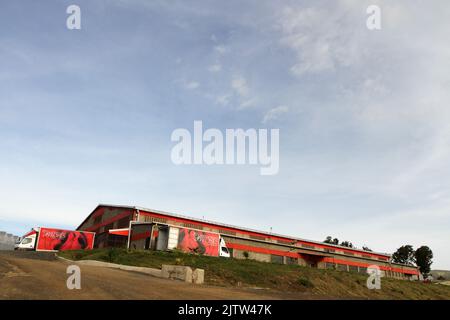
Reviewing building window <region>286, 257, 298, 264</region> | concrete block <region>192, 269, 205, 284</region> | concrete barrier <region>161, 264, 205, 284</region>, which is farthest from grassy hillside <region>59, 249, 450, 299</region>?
building window <region>286, 257, 298, 264</region>

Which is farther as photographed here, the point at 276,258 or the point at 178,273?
the point at 276,258

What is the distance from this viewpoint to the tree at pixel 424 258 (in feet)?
339

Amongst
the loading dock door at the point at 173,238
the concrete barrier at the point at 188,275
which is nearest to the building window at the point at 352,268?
the loading dock door at the point at 173,238

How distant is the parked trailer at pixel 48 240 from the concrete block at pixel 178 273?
3416 cm

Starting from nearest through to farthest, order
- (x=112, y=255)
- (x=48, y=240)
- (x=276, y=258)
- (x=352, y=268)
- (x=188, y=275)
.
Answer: (x=188, y=275)
(x=112, y=255)
(x=48, y=240)
(x=276, y=258)
(x=352, y=268)

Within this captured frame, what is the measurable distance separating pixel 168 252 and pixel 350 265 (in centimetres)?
4201

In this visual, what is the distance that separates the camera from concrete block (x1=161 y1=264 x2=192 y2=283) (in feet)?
58.2

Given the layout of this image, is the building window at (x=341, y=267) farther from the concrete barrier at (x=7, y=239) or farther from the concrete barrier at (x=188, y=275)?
the concrete barrier at (x=7, y=239)

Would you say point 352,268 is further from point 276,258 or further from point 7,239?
point 7,239

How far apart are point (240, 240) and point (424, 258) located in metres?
81.2

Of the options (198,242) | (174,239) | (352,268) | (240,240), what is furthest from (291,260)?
(174,239)

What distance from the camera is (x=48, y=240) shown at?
154 feet

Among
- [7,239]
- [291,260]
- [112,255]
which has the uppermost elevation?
[7,239]

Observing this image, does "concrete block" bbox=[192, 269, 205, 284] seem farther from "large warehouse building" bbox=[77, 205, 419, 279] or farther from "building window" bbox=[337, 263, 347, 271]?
"building window" bbox=[337, 263, 347, 271]
